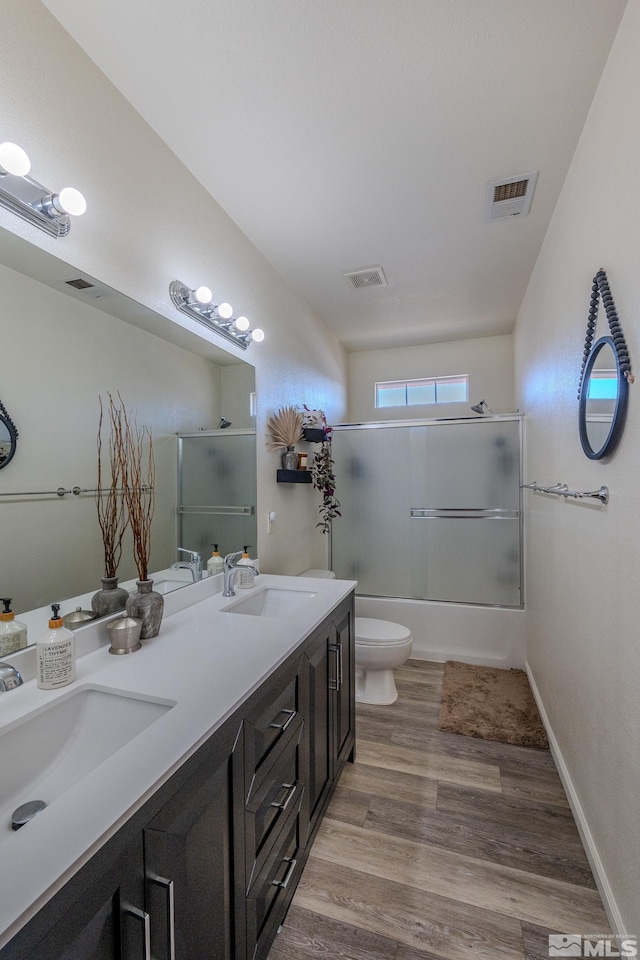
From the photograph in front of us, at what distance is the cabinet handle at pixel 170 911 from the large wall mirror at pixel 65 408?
0.67 m

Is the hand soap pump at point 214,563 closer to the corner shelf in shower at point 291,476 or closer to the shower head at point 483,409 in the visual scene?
the corner shelf in shower at point 291,476

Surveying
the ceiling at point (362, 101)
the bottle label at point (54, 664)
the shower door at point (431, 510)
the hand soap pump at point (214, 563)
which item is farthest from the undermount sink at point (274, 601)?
the ceiling at point (362, 101)

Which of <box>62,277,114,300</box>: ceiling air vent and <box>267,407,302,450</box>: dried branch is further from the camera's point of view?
<box>267,407,302,450</box>: dried branch

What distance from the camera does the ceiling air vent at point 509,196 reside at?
6.32 ft

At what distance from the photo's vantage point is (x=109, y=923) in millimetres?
614

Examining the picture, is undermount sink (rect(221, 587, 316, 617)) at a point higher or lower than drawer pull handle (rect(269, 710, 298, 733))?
higher

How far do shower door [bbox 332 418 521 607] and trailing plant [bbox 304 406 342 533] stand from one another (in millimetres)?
242

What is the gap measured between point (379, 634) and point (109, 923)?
2.08 meters

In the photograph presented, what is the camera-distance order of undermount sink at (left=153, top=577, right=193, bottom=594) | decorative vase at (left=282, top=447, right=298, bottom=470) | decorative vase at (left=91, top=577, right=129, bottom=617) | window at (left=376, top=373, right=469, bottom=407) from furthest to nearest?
window at (left=376, top=373, right=469, bottom=407)
decorative vase at (left=282, top=447, right=298, bottom=470)
undermount sink at (left=153, top=577, right=193, bottom=594)
decorative vase at (left=91, top=577, right=129, bottom=617)

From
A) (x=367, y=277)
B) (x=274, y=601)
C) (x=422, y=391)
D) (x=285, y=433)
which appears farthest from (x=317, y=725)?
(x=422, y=391)

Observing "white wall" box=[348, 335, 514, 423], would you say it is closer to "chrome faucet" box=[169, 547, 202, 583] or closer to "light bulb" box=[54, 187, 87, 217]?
"chrome faucet" box=[169, 547, 202, 583]

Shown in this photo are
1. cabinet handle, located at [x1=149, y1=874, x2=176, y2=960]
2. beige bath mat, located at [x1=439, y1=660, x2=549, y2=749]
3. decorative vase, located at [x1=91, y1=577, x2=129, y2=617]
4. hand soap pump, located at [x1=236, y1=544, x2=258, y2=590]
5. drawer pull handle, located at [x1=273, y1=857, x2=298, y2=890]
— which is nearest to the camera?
cabinet handle, located at [x1=149, y1=874, x2=176, y2=960]

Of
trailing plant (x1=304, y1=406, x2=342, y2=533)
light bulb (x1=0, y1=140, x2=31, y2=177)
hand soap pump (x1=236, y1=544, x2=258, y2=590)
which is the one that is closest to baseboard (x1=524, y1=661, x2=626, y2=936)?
hand soap pump (x1=236, y1=544, x2=258, y2=590)

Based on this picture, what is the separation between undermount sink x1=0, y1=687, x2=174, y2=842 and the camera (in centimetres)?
86
